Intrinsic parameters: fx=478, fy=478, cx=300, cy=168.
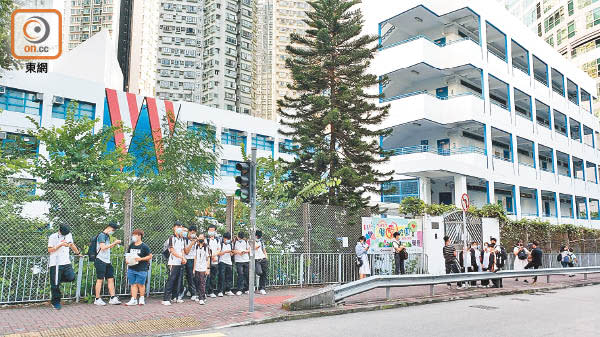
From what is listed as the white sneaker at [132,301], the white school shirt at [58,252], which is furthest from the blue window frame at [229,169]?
the white school shirt at [58,252]

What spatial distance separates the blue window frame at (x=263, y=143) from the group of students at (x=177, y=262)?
133 ft

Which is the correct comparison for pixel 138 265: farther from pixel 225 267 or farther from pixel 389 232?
pixel 389 232

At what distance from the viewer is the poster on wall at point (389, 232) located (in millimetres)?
16766

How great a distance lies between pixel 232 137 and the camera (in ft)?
168

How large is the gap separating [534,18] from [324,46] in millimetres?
59077

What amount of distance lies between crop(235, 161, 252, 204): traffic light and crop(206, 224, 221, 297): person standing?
7.04 ft

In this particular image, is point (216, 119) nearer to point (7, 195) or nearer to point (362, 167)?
point (362, 167)

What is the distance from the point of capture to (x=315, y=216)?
15.5 metres

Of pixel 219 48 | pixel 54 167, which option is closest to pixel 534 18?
pixel 219 48

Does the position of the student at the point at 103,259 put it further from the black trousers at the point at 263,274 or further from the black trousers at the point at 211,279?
the black trousers at the point at 263,274

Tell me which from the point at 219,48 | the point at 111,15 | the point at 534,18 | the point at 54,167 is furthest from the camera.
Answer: the point at 111,15

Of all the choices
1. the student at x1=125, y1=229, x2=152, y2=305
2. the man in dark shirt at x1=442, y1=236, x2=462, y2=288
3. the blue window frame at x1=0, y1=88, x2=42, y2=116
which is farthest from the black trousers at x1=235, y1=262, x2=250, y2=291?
the blue window frame at x1=0, y1=88, x2=42, y2=116


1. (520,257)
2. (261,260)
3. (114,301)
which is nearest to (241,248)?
(261,260)

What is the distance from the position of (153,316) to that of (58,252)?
2.52 m
